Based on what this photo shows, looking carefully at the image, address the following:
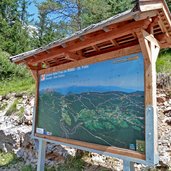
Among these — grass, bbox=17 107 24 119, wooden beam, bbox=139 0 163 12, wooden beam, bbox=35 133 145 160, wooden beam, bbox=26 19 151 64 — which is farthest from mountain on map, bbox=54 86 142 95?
grass, bbox=17 107 24 119

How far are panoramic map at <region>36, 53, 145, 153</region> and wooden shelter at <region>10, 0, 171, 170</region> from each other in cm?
10

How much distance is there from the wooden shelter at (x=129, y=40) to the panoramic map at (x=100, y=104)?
105mm

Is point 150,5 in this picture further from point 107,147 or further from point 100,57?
point 107,147

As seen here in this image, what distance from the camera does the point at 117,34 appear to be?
2629 millimetres

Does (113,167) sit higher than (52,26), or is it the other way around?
(52,26)

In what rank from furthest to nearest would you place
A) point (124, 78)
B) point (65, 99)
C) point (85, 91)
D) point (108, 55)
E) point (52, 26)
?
point (52, 26) < point (65, 99) < point (85, 91) < point (108, 55) < point (124, 78)

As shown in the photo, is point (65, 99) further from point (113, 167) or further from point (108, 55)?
point (113, 167)

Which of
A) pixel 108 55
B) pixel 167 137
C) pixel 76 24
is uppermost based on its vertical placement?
pixel 76 24

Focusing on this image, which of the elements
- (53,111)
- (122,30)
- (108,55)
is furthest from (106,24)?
(53,111)

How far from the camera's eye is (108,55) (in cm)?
293

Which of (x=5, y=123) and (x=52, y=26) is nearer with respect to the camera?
(x=5, y=123)

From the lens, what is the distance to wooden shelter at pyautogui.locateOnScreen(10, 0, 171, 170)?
234 cm

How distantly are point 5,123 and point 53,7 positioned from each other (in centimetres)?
989

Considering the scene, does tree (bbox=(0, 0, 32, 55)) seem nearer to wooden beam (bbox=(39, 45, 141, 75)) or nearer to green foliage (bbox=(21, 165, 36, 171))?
green foliage (bbox=(21, 165, 36, 171))
